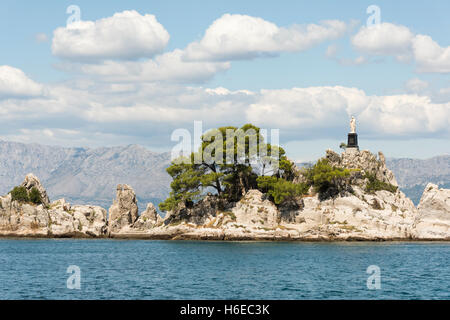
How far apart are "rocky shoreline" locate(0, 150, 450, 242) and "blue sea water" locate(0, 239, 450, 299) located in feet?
23.0

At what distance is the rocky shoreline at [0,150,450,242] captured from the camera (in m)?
107

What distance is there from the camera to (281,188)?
11131 centimetres

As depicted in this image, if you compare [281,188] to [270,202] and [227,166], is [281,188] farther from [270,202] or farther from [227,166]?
[227,166]

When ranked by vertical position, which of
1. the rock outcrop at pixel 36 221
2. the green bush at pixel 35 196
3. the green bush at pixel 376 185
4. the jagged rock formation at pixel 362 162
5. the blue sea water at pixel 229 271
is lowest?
the blue sea water at pixel 229 271

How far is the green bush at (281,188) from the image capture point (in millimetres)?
111062

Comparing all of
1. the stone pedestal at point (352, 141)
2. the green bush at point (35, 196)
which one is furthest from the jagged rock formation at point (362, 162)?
the green bush at point (35, 196)

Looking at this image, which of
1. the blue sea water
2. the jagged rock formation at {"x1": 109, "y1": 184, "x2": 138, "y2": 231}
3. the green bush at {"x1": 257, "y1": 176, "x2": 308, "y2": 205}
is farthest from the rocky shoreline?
the blue sea water

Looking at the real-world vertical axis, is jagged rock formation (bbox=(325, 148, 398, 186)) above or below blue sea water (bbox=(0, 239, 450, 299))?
above

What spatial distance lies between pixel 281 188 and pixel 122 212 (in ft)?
125

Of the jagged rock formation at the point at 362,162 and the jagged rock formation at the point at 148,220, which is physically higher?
the jagged rock formation at the point at 362,162

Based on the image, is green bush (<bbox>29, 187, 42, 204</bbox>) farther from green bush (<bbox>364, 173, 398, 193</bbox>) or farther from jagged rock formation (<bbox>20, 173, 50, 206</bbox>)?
green bush (<bbox>364, 173, 398, 193</bbox>)

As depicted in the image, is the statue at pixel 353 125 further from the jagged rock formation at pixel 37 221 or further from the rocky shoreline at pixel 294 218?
the jagged rock formation at pixel 37 221

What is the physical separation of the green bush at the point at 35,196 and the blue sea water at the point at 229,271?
97.7 ft
